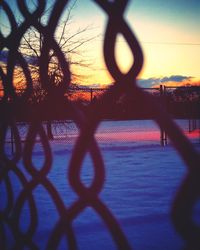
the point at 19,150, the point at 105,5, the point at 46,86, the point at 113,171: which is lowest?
the point at 113,171

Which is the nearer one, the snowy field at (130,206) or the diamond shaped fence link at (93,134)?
the diamond shaped fence link at (93,134)

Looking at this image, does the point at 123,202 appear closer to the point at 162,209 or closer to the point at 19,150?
the point at 162,209

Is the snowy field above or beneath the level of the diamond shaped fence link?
beneath

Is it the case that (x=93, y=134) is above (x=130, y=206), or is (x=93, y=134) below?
above

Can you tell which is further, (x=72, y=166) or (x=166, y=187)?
(x=166, y=187)

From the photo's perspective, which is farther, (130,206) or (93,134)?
(130,206)

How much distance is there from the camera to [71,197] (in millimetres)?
4102

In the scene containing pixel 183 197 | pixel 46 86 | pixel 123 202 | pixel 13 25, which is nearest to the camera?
pixel 183 197

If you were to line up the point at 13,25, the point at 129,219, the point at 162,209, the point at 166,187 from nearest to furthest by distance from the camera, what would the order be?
the point at 13,25
the point at 129,219
the point at 162,209
the point at 166,187

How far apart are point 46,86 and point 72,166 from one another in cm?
31

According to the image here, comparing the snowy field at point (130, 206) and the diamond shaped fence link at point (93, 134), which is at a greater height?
the diamond shaped fence link at point (93, 134)

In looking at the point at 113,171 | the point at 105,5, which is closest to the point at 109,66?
the point at 105,5

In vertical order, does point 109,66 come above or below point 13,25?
below

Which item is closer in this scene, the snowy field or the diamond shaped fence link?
the diamond shaped fence link
